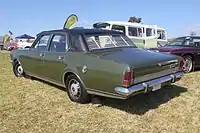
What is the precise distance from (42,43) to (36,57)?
39cm

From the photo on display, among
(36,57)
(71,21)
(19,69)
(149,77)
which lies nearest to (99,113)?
(149,77)

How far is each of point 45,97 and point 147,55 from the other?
8.08 feet

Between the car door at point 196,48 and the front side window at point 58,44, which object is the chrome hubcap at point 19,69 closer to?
the front side window at point 58,44

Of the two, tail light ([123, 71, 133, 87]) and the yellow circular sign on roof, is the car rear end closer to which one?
tail light ([123, 71, 133, 87])

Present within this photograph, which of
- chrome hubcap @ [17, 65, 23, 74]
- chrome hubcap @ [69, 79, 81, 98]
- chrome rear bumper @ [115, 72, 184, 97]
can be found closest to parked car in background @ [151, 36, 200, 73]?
chrome rear bumper @ [115, 72, 184, 97]

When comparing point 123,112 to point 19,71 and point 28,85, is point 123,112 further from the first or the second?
point 19,71

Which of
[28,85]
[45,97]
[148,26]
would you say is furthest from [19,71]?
[148,26]

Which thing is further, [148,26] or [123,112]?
[148,26]

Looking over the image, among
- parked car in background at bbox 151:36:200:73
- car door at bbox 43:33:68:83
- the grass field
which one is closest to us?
the grass field

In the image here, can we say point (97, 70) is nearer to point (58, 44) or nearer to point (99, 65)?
point (99, 65)

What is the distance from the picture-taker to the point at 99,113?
492cm

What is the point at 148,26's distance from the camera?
55.5 feet

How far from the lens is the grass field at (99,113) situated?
431cm

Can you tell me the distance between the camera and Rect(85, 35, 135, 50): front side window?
552cm
